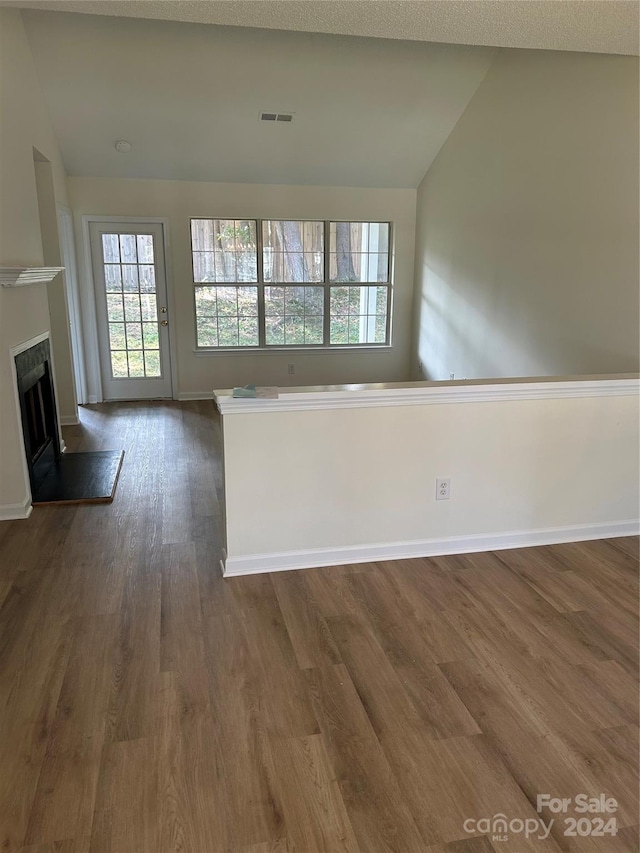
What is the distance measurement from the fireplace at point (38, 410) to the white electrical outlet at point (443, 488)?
2504mm

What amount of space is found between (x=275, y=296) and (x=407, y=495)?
435cm

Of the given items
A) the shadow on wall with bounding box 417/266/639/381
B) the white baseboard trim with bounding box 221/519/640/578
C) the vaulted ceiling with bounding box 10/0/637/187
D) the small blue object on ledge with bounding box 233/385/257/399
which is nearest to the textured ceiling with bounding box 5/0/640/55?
the vaulted ceiling with bounding box 10/0/637/187

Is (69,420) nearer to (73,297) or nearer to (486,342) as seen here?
(73,297)

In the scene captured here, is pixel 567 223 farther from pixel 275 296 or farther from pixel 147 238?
pixel 147 238

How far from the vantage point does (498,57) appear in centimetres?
470

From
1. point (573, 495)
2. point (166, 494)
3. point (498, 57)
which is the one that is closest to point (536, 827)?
point (573, 495)

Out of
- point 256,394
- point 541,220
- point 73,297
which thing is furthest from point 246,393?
point 73,297

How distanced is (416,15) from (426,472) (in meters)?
2.02

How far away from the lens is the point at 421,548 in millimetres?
2982

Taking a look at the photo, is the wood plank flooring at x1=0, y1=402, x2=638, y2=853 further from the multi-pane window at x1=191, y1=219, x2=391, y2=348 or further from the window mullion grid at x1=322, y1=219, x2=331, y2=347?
the window mullion grid at x1=322, y1=219, x2=331, y2=347

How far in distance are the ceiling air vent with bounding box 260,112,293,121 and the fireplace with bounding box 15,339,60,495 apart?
109 inches

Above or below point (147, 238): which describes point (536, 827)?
below

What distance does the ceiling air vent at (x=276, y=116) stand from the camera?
5.21m

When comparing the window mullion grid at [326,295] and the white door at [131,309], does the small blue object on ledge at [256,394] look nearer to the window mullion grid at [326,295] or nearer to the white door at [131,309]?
the white door at [131,309]
